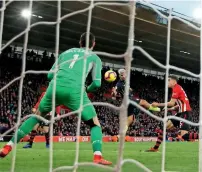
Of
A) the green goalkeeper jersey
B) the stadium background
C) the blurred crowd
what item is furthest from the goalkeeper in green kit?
the stadium background

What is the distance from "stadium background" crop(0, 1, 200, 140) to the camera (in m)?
14.7

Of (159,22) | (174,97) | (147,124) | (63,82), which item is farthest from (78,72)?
(147,124)

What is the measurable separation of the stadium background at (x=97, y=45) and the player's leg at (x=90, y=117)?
961 cm

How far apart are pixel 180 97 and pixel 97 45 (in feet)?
43.8

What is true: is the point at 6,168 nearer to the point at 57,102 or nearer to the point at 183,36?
the point at 57,102

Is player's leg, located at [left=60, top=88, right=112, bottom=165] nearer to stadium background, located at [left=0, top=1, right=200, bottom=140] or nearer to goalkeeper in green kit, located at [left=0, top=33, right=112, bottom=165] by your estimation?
goalkeeper in green kit, located at [left=0, top=33, right=112, bottom=165]

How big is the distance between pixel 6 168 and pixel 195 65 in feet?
65.6

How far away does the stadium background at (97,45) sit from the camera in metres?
14.7

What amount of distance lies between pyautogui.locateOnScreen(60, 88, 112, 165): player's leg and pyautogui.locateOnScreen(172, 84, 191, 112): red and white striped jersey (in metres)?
2.97

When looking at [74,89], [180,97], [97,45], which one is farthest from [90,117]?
[97,45]

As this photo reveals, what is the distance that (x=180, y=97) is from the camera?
664cm

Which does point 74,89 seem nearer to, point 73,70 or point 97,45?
point 73,70

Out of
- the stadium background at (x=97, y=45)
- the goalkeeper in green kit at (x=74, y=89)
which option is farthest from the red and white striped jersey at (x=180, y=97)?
the stadium background at (x=97, y=45)

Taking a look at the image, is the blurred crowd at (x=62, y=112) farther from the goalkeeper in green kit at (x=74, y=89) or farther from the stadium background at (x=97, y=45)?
the goalkeeper in green kit at (x=74, y=89)
